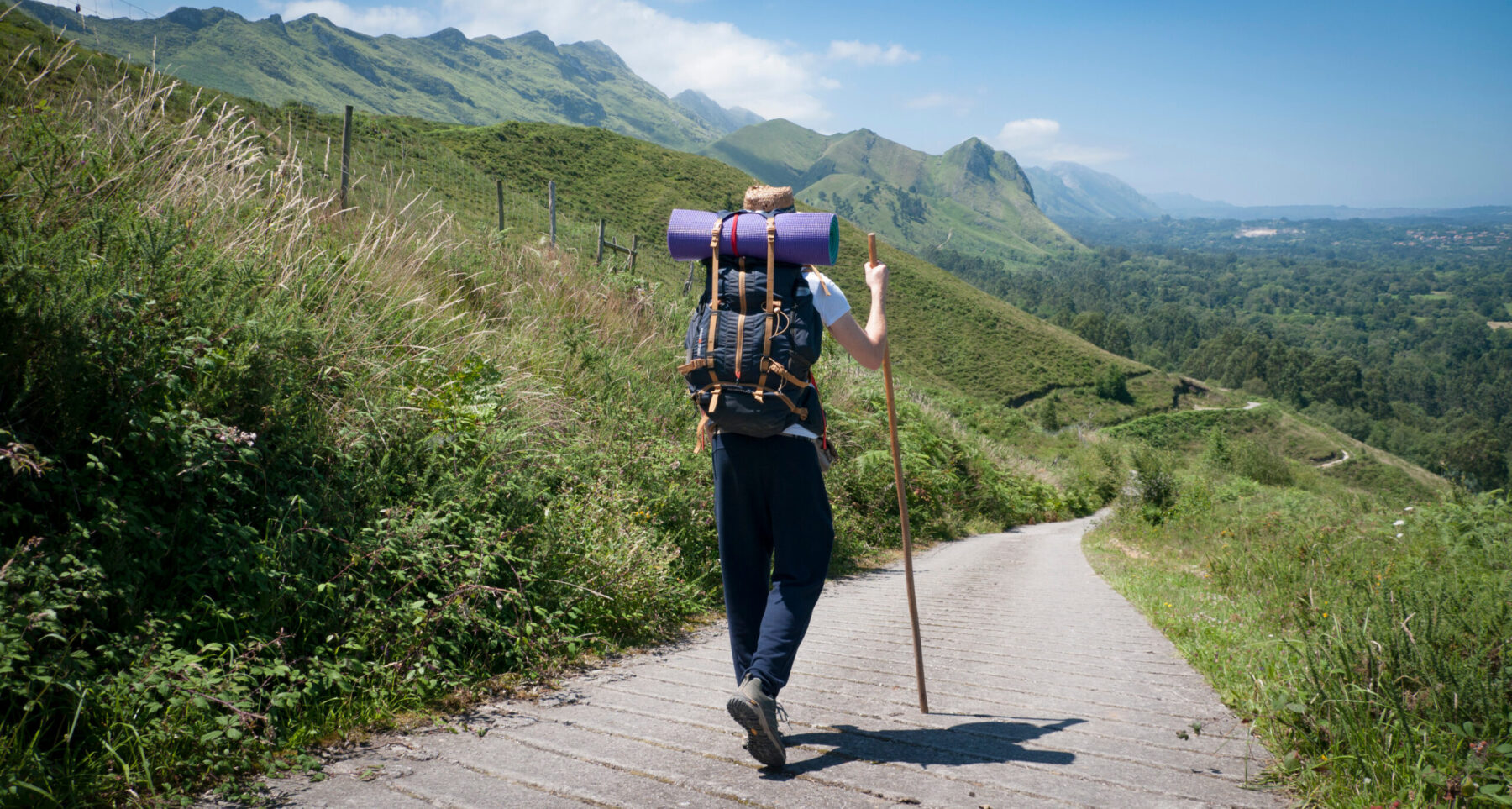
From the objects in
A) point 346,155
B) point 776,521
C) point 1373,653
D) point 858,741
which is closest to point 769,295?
point 776,521

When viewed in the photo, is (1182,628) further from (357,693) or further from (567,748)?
(357,693)

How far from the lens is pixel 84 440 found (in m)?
2.82

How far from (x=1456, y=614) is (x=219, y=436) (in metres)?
4.68

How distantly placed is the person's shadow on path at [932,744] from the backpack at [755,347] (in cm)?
115

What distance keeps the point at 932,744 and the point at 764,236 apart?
198 cm

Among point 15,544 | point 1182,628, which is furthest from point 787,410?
point 1182,628

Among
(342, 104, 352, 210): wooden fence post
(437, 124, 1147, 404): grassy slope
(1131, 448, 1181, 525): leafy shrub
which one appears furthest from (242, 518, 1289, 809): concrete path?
(437, 124, 1147, 404): grassy slope

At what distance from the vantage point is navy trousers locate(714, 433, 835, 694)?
2.87 meters

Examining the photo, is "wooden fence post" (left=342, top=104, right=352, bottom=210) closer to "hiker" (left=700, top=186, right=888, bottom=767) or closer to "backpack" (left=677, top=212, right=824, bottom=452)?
"backpack" (left=677, top=212, right=824, bottom=452)

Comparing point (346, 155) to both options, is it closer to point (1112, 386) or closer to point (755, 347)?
point (755, 347)

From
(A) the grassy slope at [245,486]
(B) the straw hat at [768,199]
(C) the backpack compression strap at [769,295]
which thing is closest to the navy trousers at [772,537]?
(C) the backpack compression strap at [769,295]

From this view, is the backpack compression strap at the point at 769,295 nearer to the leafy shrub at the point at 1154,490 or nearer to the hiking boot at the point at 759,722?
the hiking boot at the point at 759,722

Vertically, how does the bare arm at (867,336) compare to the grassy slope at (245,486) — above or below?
above

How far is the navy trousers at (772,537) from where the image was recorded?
287 cm
